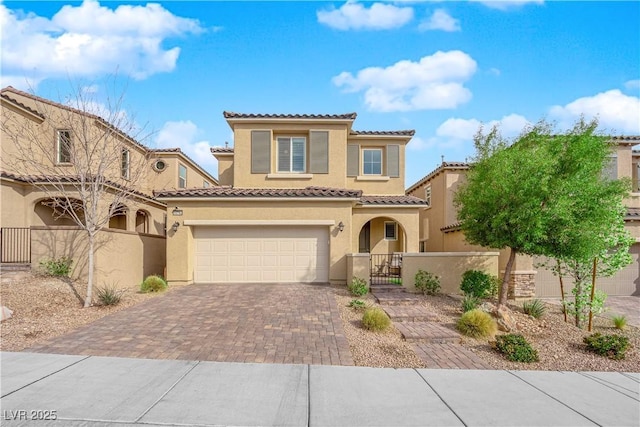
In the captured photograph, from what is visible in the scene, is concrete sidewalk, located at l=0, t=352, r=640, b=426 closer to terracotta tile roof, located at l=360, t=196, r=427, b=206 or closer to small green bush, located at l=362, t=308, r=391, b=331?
small green bush, located at l=362, t=308, r=391, b=331

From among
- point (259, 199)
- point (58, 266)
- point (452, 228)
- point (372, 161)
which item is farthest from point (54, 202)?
point (452, 228)

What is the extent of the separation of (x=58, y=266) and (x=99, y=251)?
127 cm

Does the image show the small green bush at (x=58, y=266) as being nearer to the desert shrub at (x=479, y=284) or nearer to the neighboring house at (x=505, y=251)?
the desert shrub at (x=479, y=284)

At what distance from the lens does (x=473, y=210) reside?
1044 cm

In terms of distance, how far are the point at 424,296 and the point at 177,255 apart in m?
9.84

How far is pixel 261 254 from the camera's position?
46.0 feet

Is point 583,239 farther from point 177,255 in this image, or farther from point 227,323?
point 177,255

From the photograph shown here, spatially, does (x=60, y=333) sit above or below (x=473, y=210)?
below

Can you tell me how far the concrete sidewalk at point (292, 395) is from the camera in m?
4.27

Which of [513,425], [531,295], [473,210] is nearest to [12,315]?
[513,425]

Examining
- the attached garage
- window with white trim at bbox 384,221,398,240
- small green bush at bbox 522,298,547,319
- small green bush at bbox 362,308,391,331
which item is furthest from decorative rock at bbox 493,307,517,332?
window with white trim at bbox 384,221,398,240

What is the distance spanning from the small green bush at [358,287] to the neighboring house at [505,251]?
464 cm

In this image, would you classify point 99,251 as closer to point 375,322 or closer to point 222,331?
point 222,331

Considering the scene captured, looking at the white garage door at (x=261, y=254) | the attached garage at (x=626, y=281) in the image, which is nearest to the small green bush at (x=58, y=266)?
the white garage door at (x=261, y=254)
